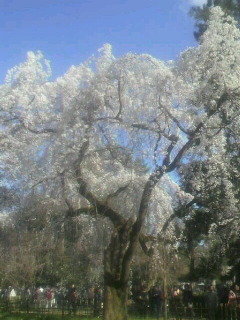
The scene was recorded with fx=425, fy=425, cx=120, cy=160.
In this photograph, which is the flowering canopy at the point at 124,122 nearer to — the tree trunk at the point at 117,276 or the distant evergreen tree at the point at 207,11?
the tree trunk at the point at 117,276

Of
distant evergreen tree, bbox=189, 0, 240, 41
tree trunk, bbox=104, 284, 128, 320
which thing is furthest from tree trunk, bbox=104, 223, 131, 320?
distant evergreen tree, bbox=189, 0, 240, 41

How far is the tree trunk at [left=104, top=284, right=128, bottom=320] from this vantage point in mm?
11656

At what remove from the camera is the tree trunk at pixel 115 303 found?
11656mm

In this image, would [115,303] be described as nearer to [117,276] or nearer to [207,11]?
[117,276]

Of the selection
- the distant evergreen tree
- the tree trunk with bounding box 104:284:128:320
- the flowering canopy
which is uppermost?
the distant evergreen tree

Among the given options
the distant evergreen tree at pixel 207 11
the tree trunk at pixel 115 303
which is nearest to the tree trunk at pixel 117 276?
the tree trunk at pixel 115 303

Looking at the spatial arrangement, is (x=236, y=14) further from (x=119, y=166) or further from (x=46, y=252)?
(x=46, y=252)

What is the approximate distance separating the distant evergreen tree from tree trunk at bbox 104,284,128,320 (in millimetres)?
13084

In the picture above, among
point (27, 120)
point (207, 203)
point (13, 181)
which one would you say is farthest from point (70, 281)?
point (27, 120)

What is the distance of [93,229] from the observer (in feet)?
48.6

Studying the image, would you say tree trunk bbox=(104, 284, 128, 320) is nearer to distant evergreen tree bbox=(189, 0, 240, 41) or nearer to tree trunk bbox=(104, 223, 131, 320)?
tree trunk bbox=(104, 223, 131, 320)

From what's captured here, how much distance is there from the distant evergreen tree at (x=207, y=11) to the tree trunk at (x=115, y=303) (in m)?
13.1

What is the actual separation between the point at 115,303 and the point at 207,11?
49.5ft

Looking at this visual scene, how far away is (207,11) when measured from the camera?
20859mm
